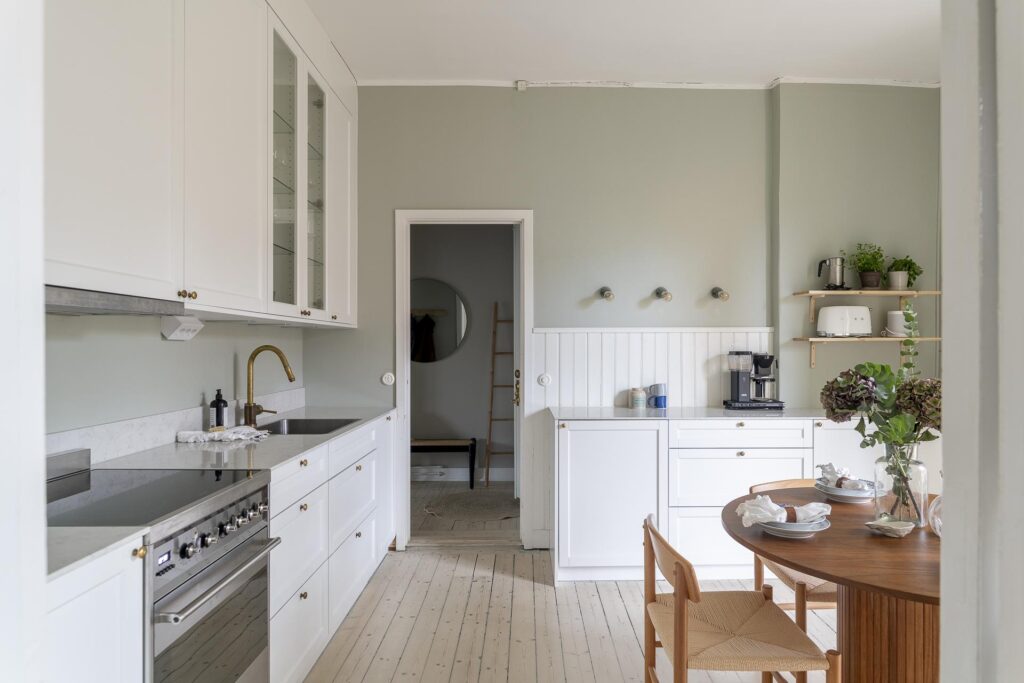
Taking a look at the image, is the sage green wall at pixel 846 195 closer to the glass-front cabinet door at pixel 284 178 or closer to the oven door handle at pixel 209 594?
the glass-front cabinet door at pixel 284 178

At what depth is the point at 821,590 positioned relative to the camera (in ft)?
7.13

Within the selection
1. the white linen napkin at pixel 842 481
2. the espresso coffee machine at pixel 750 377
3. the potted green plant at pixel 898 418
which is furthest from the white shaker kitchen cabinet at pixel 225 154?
the espresso coffee machine at pixel 750 377

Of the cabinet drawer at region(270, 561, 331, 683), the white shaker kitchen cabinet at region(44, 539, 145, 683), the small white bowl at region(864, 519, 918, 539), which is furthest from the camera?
the cabinet drawer at region(270, 561, 331, 683)

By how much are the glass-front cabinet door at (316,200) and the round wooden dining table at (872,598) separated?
2.23m

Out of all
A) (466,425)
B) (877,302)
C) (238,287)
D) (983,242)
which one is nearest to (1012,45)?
(983,242)

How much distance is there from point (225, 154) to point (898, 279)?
372cm

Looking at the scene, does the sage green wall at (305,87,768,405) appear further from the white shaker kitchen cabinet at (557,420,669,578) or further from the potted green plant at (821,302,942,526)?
the potted green plant at (821,302,942,526)

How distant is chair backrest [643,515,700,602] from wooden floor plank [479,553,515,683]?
0.96 m

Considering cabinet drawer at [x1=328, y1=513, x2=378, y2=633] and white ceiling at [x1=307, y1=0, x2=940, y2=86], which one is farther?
white ceiling at [x1=307, y1=0, x2=940, y2=86]

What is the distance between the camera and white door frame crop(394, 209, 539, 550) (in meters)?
3.81

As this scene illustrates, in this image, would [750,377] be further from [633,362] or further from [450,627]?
[450,627]

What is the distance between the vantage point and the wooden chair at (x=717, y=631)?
1.64 meters

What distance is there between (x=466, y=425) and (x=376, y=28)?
3472mm

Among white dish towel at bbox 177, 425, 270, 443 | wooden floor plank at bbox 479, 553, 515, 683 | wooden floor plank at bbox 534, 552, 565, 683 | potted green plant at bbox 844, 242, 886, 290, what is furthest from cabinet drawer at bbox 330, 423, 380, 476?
potted green plant at bbox 844, 242, 886, 290
